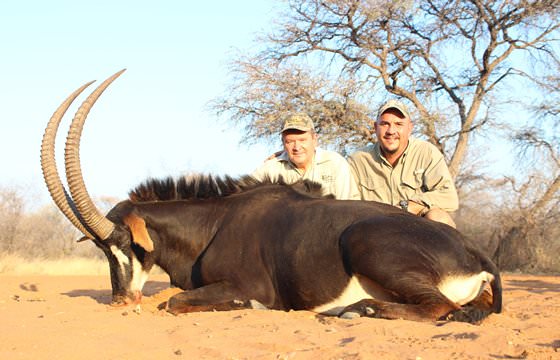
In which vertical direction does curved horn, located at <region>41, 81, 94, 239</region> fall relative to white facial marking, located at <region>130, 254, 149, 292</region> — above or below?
above

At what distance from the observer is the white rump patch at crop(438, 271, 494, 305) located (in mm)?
5672

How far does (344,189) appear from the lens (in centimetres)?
802

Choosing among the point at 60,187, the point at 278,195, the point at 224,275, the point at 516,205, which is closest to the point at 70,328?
the point at 224,275

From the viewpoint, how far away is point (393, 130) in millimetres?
8047

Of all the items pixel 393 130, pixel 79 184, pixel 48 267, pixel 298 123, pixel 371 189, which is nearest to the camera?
pixel 79 184

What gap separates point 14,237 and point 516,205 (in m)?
14.5

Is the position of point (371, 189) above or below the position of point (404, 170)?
below

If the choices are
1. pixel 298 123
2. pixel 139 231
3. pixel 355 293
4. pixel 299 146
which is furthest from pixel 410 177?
pixel 139 231

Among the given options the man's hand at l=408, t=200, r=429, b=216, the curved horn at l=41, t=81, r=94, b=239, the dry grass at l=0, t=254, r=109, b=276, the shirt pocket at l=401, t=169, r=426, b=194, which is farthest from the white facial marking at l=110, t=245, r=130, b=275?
the dry grass at l=0, t=254, r=109, b=276

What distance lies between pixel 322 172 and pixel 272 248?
208cm

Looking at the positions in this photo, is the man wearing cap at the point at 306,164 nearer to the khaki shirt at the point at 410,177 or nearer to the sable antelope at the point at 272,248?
the khaki shirt at the point at 410,177

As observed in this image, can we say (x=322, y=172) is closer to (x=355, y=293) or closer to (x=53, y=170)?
(x=355, y=293)

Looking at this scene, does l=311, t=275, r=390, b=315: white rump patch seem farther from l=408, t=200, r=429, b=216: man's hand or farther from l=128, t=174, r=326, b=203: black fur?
l=408, t=200, r=429, b=216: man's hand

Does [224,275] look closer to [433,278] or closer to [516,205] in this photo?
[433,278]
